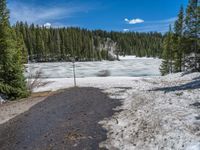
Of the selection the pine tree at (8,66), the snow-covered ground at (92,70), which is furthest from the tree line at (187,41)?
the pine tree at (8,66)

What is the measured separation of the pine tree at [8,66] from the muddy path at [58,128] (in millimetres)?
5842

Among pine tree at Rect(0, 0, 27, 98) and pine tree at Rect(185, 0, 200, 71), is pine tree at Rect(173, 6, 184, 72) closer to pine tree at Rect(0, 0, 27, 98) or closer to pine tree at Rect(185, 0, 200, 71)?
pine tree at Rect(185, 0, 200, 71)

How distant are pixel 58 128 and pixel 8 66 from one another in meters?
11.6

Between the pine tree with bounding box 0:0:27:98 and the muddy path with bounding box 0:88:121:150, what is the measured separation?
5.84 metres

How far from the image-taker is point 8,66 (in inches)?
790

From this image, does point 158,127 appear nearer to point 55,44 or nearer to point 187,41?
point 187,41

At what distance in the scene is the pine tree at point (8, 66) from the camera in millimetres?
19859

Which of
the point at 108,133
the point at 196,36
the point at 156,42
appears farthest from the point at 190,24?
the point at 156,42

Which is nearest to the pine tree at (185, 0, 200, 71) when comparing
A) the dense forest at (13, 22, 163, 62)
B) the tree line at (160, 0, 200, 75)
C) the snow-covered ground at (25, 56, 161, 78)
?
the tree line at (160, 0, 200, 75)

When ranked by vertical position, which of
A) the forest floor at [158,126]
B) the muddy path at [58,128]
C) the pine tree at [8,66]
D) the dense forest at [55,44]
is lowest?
the muddy path at [58,128]

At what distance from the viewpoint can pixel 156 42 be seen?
15275 cm

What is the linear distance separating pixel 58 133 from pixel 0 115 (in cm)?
569

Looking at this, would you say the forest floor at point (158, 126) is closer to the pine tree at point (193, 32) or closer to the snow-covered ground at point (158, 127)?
the snow-covered ground at point (158, 127)

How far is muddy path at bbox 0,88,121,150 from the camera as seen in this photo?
844 centimetres
